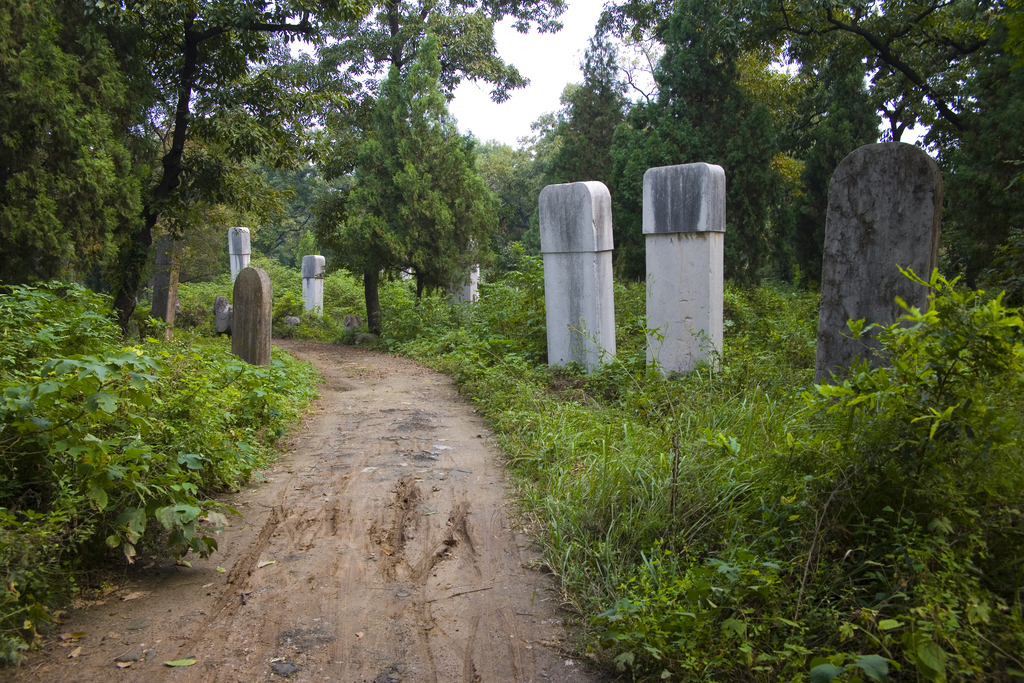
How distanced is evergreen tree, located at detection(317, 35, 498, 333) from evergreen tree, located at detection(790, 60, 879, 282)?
701cm

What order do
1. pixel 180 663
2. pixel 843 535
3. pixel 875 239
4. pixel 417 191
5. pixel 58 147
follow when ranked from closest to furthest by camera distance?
pixel 180 663, pixel 843 535, pixel 875 239, pixel 58 147, pixel 417 191

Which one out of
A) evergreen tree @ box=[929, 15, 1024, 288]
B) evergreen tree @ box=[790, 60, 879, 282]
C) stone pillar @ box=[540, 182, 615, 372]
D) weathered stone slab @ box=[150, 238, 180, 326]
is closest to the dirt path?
stone pillar @ box=[540, 182, 615, 372]

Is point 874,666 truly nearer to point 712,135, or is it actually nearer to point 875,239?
point 875,239

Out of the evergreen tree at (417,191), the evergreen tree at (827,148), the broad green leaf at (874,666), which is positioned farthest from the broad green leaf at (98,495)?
the evergreen tree at (827,148)

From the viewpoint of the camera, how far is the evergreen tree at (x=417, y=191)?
46.9 feet

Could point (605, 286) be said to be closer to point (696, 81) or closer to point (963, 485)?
point (963, 485)

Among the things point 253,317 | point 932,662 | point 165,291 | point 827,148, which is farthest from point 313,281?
point 932,662

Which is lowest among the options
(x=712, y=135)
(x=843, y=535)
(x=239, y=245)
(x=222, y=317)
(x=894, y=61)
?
(x=843, y=535)

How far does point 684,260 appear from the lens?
748 cm

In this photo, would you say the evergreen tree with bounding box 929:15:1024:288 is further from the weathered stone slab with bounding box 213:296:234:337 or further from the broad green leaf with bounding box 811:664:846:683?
the weathered stone slab with bounding box 213:296:234:337

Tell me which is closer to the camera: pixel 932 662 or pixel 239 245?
pixel 932 662

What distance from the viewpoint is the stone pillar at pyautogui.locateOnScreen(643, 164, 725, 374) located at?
7.34m

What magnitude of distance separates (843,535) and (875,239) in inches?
113

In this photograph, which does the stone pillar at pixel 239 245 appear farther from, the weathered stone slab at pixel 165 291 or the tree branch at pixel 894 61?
the tree branch at pixel 894 61
